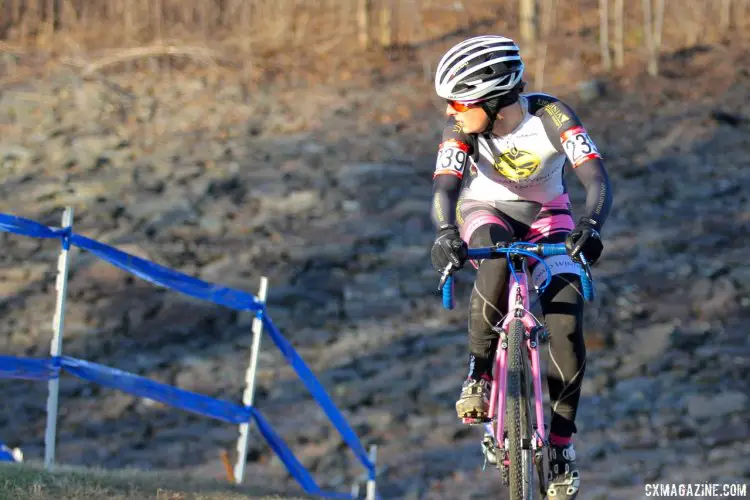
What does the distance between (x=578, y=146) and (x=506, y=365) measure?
1.25 m

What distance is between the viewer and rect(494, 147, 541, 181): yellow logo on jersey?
6.72 metres

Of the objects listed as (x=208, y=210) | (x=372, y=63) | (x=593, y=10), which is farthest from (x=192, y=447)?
(x=593, y=10)

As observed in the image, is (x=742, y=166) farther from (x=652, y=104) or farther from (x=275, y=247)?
(x=275, y=247)

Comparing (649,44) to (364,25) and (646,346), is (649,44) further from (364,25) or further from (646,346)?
(646,346)

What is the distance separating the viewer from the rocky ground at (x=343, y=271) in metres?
14.7

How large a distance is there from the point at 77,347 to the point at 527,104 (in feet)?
37.3

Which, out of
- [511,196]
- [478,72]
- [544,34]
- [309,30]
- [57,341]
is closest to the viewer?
[478,72]

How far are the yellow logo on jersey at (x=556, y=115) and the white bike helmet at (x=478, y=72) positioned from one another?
0.30 m

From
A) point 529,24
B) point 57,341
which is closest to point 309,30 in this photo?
point 529,24

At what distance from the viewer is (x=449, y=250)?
6.05 meters

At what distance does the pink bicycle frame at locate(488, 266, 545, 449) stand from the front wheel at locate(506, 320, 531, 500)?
0.24 feet

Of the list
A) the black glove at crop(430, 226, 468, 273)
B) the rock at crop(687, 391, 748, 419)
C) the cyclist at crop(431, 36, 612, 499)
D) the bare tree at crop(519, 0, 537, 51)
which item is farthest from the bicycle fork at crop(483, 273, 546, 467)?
the bare tree at crop(519, 0, 537, 51)

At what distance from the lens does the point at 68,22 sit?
2539cm

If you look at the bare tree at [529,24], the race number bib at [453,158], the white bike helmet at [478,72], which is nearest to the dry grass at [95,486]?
the race number bib at [453,158]
